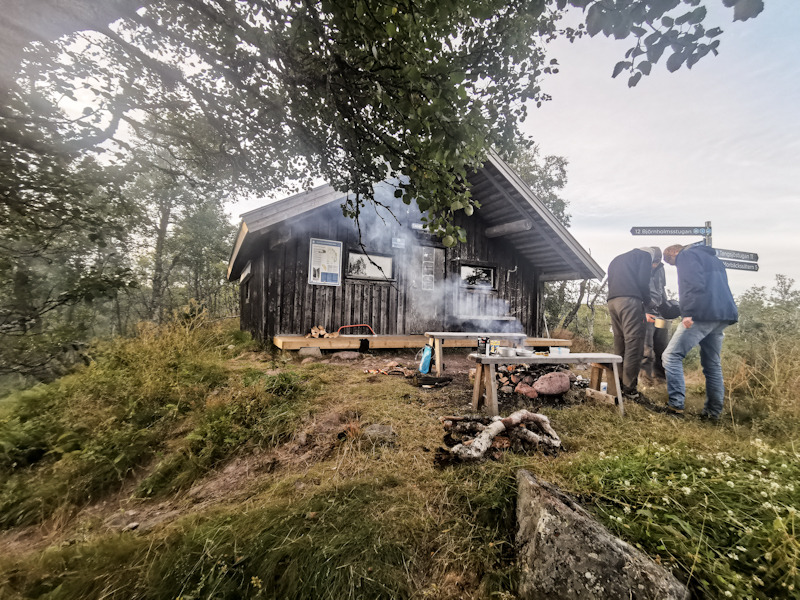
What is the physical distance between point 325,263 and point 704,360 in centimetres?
696

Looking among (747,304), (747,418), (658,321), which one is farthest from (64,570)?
(747,304)

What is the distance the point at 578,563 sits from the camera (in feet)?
4.33

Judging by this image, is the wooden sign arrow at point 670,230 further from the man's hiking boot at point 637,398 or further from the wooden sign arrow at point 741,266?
the man's hiking boot at point 637,398

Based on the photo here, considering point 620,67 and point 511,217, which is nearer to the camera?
point 620,67

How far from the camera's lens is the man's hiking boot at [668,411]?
145 inches

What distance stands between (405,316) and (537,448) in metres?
5.73

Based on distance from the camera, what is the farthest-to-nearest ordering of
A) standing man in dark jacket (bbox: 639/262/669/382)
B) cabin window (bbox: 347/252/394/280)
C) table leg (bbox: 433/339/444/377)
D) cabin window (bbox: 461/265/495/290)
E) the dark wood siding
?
cabin window (bbox: 461/265/495/290)
cabin window (bbox: 347/252/394/280)
the dark wood siding
standing man in dark jacket (bbox: 639/262/669/382)
table leg (bbox: 433/339/444/377)

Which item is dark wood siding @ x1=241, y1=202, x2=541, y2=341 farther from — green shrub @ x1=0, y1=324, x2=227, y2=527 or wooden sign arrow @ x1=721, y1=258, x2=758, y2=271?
wooden sign arrow @ x1=721, y1=258, x2=758, y2=271

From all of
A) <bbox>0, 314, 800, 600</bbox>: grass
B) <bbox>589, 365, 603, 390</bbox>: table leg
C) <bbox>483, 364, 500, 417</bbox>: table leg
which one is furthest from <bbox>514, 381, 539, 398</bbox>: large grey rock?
<bbox>0, 314, 800, 600</bbox>: grass

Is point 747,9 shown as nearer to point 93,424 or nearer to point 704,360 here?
point 704,360

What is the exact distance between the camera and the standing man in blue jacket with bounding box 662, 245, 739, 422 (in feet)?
11.8

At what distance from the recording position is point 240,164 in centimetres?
486

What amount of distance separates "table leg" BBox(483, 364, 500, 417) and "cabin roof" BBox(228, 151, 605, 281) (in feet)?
15.6

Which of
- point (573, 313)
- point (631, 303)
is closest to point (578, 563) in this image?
point (631, 303)
